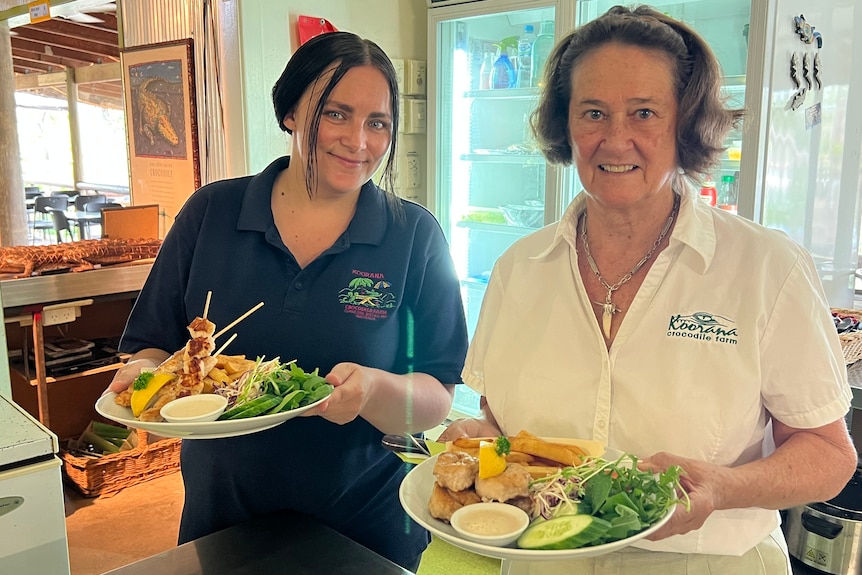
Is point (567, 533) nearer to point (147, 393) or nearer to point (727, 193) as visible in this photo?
point (147, 393)

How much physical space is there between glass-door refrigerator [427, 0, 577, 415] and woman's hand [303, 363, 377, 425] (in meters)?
2.18

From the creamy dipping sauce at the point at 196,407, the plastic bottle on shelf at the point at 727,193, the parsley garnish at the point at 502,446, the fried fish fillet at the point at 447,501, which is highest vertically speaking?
the plastic bottle on shelf at the point at 727,193

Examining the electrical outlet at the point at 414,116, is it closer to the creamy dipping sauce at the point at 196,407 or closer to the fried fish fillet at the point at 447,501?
the creamy dipping sauce at the point at 196,407

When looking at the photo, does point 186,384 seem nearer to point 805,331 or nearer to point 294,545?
point 294,545

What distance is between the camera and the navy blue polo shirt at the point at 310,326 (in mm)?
1465

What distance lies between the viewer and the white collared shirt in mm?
1084

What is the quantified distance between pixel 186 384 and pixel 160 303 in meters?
0.32

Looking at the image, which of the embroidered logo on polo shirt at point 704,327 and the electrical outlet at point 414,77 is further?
the electrical outlet at point 414,77

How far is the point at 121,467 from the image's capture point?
11.3 ft

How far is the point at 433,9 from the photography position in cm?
352

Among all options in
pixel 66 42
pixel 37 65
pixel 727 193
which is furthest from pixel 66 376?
pixel 37 65

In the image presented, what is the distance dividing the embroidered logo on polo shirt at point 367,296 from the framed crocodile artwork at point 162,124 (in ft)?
9.13

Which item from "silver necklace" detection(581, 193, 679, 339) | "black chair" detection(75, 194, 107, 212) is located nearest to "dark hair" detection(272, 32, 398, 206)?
"silver necklace" detection(581, 193, 679, 339)

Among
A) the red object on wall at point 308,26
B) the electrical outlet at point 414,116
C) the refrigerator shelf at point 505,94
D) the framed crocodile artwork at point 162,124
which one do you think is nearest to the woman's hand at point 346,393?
the refrigerator shelf at point 505,94
